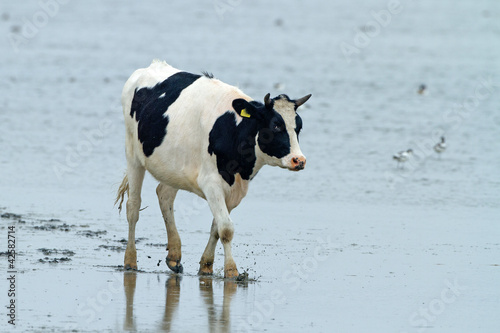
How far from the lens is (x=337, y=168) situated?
15.9 m

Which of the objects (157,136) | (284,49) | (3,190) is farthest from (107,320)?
(284,49)

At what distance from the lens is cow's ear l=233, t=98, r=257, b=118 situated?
8484 mm

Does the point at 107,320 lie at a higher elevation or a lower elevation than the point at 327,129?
lower

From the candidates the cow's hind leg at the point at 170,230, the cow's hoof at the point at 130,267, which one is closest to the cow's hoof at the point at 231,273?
the cow's hind leg at the point at 170,230

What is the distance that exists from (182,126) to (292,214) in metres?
3.38

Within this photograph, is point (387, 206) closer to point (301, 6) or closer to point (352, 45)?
point (352, 45)

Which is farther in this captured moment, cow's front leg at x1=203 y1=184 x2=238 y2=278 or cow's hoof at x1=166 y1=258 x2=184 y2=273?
cow's hoof at x1=166 y1=258 x2=184 y2=273

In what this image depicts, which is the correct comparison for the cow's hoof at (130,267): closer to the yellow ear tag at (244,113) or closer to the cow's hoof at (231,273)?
the cow's hoof at (231,273)

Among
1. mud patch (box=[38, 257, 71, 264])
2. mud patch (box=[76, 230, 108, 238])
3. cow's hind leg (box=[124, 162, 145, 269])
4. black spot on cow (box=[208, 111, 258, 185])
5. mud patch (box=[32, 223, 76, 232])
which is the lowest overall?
mud patch (box=[38, 257, 71, 264])

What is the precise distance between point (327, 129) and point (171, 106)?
11.0m

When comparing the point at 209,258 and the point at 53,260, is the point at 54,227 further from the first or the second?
the point at 209,258

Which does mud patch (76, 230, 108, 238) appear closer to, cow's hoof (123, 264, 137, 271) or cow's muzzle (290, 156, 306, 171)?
cow's hoof (123, 264, 137, 271)

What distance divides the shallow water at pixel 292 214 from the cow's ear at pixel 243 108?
4.89 ft

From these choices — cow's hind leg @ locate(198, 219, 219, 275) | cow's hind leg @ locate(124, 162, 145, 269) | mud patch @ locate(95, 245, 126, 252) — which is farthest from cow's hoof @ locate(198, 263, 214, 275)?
mud patch @ locate(95, 245, 126, 252)
